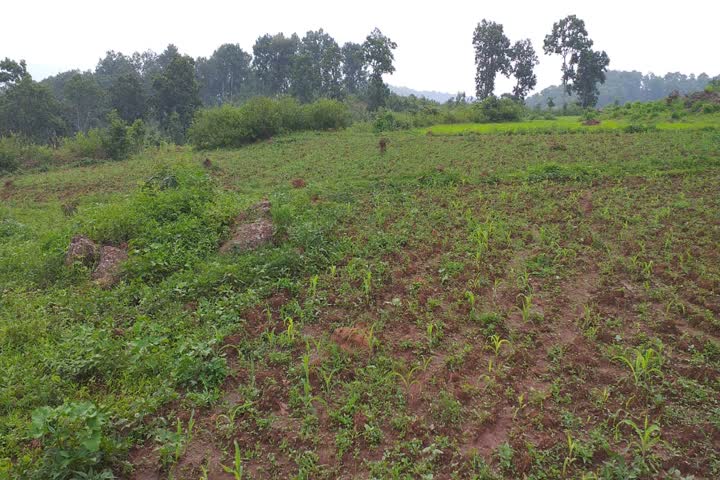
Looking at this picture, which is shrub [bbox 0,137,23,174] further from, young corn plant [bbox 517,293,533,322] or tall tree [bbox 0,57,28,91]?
young corn plant [bbox 517,293,533,322]

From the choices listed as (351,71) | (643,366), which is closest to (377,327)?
(643,366)

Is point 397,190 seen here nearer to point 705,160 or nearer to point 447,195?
point 447,195

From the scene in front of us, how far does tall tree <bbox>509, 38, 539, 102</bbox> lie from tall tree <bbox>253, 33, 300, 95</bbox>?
25252 millimetres

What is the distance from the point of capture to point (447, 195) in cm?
929

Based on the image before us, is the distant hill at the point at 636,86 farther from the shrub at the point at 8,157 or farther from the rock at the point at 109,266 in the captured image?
the rock at the point at 109,266

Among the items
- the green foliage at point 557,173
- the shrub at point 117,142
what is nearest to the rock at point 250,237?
the green foliage at point 557,173

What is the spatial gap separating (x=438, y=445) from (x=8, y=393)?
362cm

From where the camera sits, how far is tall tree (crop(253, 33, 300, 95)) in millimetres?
50312

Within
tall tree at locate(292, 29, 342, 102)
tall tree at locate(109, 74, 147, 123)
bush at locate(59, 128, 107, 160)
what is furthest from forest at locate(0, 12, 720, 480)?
tall tree at locate(292, 29, 342, 102)

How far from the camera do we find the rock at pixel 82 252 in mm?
5984

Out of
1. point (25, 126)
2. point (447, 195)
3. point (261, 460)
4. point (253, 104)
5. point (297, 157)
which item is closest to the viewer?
point (261, 460)

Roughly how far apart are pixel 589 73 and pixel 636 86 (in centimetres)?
6440

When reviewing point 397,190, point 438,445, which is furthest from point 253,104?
point 438,445

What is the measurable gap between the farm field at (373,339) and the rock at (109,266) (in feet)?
0.45
